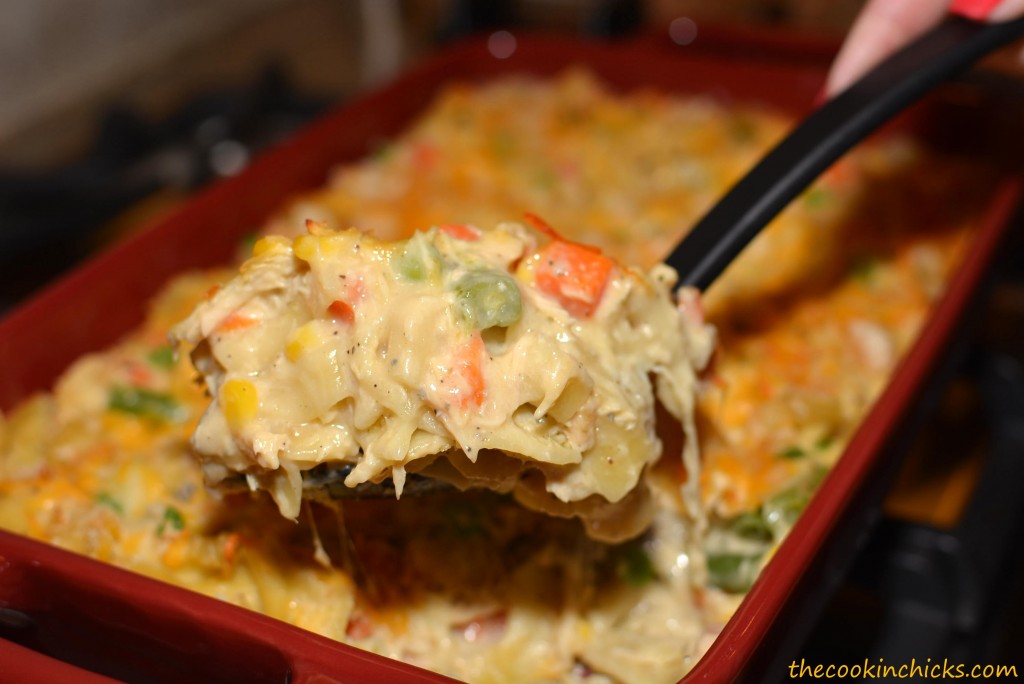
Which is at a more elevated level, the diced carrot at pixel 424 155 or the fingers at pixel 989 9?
the fingers at pixel 989 9

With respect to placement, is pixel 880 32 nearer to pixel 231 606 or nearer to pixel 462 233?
pixel 462 233

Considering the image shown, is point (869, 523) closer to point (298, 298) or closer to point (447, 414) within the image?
point (447, 414)

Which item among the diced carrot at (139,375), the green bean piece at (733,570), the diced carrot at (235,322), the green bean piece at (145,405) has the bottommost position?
the green bean piece at (733,570)

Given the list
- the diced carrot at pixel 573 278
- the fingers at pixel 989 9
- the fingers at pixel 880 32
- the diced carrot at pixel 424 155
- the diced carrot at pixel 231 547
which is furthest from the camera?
the diced carrot at pixel 424 155

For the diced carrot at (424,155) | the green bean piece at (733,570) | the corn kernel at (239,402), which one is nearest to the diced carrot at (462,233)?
the corn kernel at (239,402)

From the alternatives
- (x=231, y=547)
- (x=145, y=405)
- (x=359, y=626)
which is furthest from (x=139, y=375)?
(x=359, y=626)

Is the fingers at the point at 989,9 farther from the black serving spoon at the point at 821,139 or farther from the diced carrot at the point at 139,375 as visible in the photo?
the diced carrot at the point at 139,375
